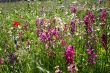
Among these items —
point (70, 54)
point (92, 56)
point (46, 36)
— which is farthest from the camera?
point (46, 36)

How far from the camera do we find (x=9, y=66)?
5.23 metres

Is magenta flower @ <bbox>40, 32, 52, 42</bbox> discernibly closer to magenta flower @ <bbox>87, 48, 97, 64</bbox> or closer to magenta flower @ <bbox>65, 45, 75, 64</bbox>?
magenta flower @ <bbox>87, 48, 97, 64</bbox>

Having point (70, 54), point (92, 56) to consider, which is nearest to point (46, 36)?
point (92, 56)

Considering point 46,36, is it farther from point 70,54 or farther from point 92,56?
point 70,54

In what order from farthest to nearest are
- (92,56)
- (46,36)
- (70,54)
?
(46,36), (92,56), (70,54)

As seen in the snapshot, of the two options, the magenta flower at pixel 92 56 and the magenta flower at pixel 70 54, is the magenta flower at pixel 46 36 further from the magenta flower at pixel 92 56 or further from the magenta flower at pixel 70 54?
the magenta flower at pixel 70 54

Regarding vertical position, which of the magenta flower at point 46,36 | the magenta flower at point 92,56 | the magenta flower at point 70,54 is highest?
the magenta flower at point 70,54

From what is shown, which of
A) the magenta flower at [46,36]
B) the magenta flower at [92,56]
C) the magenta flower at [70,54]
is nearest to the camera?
the magenta flower at [70,54]

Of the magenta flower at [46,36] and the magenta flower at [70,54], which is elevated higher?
the magenta flower at [70,54]

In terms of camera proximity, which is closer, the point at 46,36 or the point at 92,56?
the point at 92,56

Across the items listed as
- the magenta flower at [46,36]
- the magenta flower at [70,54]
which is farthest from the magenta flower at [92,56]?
the magenta flower at [46,36]

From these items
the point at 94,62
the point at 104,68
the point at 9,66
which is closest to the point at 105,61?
the point at 104,68

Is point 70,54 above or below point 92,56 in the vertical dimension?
above

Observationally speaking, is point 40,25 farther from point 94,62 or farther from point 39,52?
point 94,62
